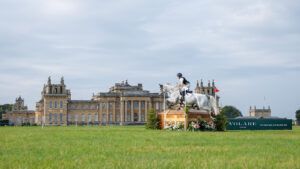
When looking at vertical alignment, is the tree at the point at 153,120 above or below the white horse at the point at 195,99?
below

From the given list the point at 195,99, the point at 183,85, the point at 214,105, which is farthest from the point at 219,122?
the point at 183,85

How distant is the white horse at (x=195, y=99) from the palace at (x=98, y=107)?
293ft

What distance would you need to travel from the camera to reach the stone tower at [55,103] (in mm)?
130000

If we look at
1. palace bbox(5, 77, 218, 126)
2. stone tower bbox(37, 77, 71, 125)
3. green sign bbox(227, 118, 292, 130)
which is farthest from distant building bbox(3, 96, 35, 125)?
green sign bbox(227, 118, 292, 130)

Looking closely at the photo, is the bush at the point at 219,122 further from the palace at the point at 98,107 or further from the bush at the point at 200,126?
the palace at the point at 98,107

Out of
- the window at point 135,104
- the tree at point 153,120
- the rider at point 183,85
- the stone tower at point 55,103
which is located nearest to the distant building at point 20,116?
the stone tower at point 55,103

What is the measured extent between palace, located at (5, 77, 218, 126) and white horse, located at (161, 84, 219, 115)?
293ft

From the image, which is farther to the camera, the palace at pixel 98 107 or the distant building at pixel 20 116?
the distant building at pixel 20 116

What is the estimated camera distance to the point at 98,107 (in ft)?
442

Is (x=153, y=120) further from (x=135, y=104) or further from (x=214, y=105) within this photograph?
(x=135, y=104)

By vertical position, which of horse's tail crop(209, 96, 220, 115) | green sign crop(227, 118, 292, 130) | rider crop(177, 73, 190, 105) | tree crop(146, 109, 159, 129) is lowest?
green sign crop(227, 118, 292, 130)

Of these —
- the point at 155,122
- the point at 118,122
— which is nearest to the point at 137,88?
the point at 118,122

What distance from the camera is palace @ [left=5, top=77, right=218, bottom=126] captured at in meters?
131

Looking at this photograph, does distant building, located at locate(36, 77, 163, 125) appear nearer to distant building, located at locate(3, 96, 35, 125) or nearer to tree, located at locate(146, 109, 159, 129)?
distant building, located at locate(3, 96, 35, 125)
